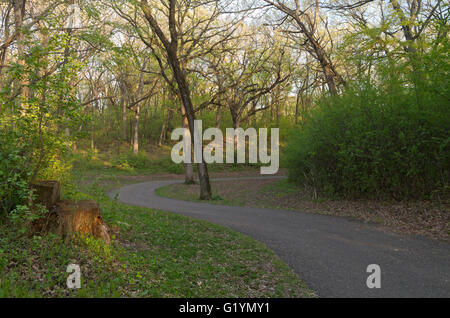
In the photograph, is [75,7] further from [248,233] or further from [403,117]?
[403,117]

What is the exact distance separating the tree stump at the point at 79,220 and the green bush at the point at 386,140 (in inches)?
322

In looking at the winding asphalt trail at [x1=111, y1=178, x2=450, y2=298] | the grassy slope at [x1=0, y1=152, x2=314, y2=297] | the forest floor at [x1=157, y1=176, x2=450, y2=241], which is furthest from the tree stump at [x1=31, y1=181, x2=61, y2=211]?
the forest floor at [x1=157, y1=176, x2=450, y2=241]

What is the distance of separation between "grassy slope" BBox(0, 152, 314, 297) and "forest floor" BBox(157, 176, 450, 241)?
412cm

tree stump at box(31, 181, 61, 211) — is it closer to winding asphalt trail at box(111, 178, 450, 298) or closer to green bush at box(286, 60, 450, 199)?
winding asphalt trail at box(111, 178, 450, 298)

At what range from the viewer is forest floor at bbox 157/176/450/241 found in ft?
25.4

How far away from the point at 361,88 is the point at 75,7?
13.6m

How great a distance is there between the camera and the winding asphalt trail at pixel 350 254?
4.50 m

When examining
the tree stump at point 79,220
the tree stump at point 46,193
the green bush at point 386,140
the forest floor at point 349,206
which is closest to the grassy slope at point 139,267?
the tree stump at point 79,220

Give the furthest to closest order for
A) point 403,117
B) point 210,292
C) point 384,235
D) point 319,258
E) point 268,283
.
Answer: point 403,117 → point 384,235 → point 319,258 → point 268,283 → point 210,292

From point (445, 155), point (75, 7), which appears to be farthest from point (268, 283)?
point (75, 7)

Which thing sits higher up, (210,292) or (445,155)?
(445,155)

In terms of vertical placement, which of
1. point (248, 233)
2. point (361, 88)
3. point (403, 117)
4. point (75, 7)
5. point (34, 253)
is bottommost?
point (248, 233)

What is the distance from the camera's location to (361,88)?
35.4ft

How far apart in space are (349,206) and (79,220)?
28.4 ft
